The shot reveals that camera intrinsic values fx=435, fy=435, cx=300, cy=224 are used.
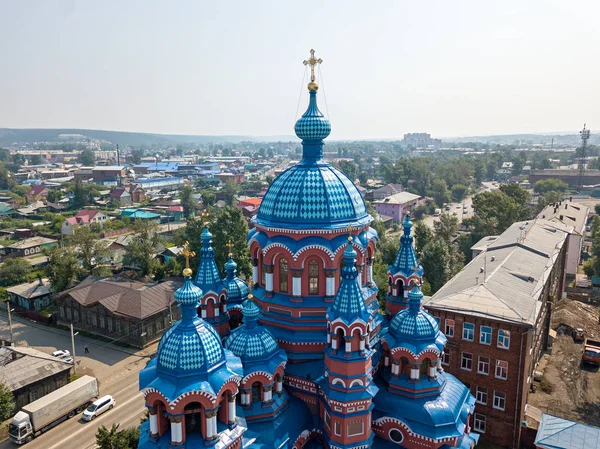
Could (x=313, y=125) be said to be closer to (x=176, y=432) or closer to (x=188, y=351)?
(x=188, y=351)

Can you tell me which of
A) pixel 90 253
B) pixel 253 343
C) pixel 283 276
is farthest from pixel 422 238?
pixel 90 253

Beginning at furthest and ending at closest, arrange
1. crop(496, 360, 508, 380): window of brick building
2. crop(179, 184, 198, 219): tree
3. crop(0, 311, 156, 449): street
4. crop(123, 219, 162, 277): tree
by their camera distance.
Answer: crop(179, 184, 198, 219): tree, crop(123, 219, 162, 277): tree, crop(0, 311, 156, 449): street, crop(496, 360, 508, 380): window of brick building

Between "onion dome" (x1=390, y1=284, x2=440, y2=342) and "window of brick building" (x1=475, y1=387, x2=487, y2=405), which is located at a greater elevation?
"onion dome" (x1=390, y1=284, x2=440, y2=342)

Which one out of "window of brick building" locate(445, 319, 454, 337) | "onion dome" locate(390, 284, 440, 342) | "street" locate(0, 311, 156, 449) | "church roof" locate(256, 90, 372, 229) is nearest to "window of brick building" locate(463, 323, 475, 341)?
"window of brick building" locate(445, 319, 454, 337)

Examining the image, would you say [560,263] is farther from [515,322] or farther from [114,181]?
[114,181]

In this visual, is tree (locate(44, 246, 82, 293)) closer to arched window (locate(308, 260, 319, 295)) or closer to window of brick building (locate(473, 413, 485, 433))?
arched window (locate(308, 260, 319, 295))

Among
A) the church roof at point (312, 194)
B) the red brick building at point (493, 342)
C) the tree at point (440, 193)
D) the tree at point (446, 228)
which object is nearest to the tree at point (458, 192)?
the tree at point (440, 193)

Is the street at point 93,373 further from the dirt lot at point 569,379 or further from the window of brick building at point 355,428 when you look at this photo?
the dirt lot at point 569,379
